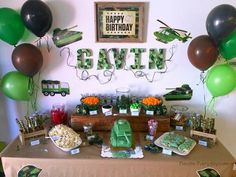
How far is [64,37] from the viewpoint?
1.97 meters

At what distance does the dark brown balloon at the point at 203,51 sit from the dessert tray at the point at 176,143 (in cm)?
56

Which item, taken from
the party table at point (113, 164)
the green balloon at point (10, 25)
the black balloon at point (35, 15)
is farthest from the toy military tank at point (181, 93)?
the green balloon at point (10, 25)

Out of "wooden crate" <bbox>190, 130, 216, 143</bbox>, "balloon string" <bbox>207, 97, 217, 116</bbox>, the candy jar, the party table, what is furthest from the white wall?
the party table

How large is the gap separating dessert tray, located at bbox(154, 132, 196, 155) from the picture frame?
80 cm

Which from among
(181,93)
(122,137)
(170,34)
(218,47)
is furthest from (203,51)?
(122,137)

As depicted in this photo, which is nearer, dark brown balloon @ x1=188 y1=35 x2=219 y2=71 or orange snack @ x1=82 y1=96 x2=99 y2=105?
dark brown balloon @ x1=188 y1=35 x2=219 y2=71

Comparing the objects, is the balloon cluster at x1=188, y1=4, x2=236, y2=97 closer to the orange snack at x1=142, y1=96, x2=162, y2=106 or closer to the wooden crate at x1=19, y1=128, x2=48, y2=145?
the orange snack at x1=142, y1=96, x2=162, y2=106

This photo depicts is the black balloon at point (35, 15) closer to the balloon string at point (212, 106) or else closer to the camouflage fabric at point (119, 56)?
the camouflage fabric at point (119, 56)

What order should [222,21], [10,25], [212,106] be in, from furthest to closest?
[212,106] < [10,25] < [222,21]

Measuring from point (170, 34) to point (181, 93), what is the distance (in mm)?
525

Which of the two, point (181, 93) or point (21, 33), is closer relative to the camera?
point (21, 33)

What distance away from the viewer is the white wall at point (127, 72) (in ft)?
6.25

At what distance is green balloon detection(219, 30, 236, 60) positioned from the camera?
5.54 feet

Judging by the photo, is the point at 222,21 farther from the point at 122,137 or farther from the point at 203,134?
the point at 122,137
